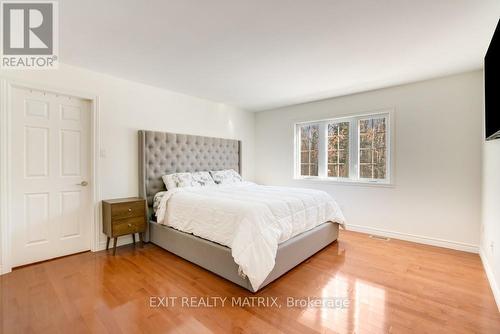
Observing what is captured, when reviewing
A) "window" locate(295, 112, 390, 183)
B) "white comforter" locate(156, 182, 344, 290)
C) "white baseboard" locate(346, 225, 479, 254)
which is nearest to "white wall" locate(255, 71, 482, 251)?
"white baseboard" locate(346, 225, 479, 254)

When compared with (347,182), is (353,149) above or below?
above

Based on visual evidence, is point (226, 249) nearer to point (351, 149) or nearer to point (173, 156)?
point (173, 156)

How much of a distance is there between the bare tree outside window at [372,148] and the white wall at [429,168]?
0.68 ft

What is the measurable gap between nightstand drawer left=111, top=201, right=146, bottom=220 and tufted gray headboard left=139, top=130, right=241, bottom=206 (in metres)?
0.30

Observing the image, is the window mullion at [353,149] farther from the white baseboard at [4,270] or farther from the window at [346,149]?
the white baseboard at [4,270]

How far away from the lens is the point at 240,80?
333 centimetres

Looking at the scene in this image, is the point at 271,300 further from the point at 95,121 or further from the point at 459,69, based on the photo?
the point at 459,69

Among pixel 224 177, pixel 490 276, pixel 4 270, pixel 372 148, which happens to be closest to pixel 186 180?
pixel 224 177

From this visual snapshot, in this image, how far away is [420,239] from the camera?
3346mm

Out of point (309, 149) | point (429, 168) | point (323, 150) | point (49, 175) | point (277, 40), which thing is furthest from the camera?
point (309, 149)

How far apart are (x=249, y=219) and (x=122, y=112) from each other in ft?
8.11

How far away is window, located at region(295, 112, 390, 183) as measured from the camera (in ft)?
12.3

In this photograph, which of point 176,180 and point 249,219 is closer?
point 249,219

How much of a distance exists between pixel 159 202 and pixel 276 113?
305 cm
